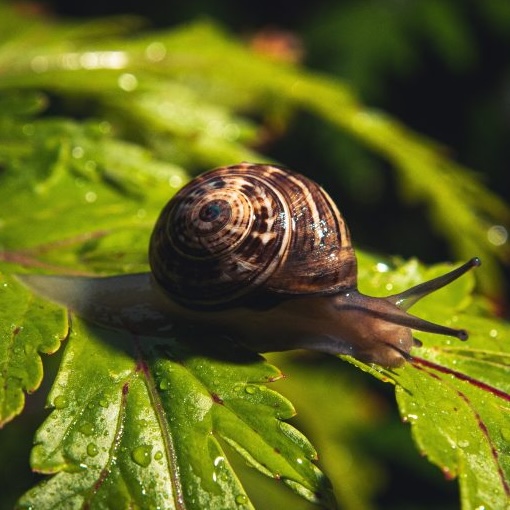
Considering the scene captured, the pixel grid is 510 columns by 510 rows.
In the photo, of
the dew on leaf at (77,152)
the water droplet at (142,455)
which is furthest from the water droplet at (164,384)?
the dew on leaf at (77,152)

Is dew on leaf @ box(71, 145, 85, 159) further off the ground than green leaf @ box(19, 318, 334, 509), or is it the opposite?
green leaf @ box(19, 318, 334, 509)

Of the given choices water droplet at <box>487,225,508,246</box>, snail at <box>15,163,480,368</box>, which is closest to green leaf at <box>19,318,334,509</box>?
snail at <box>15,163,480,368</box>

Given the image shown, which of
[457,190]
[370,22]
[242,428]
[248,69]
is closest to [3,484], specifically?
[242,428]

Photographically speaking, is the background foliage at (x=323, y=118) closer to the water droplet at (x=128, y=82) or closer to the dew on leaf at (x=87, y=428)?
the water droplet at (x=128, y=82)

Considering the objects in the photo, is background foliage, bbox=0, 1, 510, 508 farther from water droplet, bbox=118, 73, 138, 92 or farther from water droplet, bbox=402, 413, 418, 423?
water droplet, bbox=402, 413, 418, 423

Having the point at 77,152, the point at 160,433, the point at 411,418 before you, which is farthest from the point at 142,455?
the point at 77,152

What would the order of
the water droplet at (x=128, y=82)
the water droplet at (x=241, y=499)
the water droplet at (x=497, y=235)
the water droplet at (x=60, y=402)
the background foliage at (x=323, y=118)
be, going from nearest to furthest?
the water droplet at (x=241, y=499)
the water droplet at (x=60, y=402)
the background foliage at (x=323, y=118)
the water droplet at (x=128, y=82)
the water droplet at (x=497, y=235)
